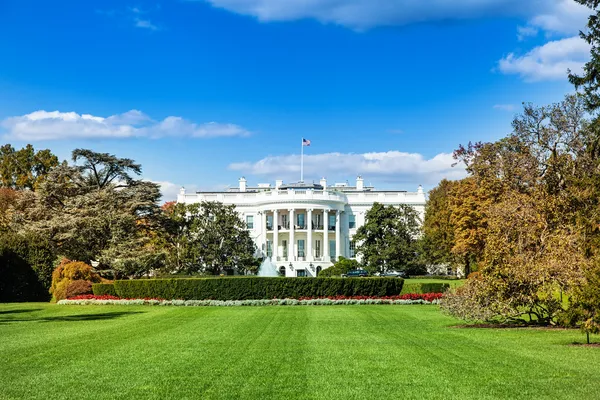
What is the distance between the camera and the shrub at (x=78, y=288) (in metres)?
33.1

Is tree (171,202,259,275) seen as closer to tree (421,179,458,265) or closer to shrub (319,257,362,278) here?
shrub (319,257,362,278)

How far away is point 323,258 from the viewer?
69.6 meters

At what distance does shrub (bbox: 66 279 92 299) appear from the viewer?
108 feet

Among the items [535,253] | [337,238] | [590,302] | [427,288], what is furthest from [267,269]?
[590,302]

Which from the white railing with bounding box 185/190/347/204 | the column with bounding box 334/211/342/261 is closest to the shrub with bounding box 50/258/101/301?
the white railing with bounding box 185/190/347/204

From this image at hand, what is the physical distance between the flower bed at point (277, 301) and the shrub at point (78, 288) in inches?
21.6

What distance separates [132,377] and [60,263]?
2929 cm

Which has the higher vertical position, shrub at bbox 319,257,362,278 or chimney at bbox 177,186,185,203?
chimney at bbox 177,186,185,203

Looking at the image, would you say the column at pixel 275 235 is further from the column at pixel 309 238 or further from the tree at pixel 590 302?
the tree at pixel 590 302

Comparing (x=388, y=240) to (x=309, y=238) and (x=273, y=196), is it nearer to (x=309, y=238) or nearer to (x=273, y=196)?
(x=309, y=238)

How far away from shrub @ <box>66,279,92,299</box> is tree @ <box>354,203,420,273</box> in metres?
32.8

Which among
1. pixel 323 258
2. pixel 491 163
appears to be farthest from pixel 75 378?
pixel 323 258

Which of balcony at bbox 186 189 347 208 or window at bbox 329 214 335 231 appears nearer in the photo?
balcony at bbox 186 189 347 208

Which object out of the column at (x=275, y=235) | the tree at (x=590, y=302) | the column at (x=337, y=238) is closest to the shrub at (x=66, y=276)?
the tree at (x=590, y=302)
